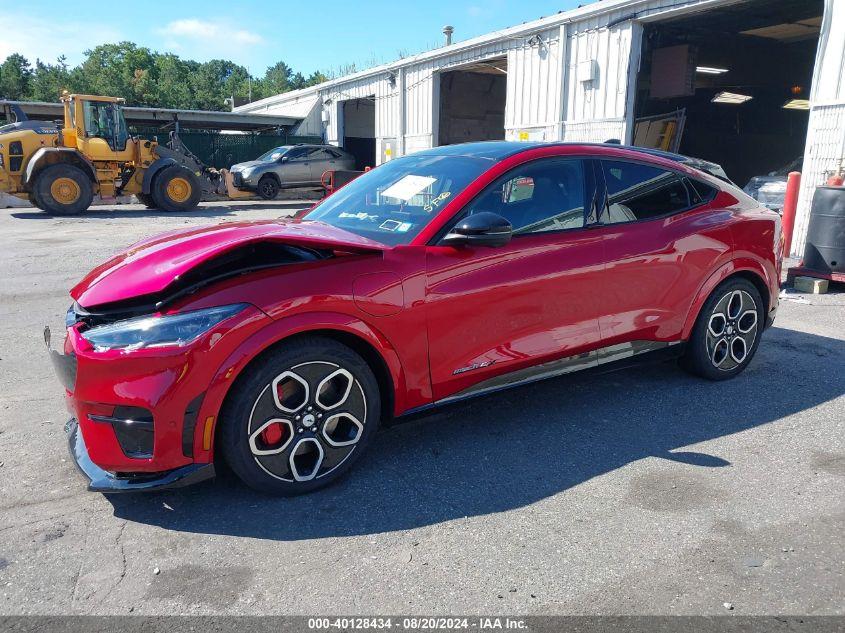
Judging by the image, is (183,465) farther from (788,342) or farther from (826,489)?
(788,342)

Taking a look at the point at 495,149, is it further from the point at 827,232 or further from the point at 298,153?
the point at 298,153

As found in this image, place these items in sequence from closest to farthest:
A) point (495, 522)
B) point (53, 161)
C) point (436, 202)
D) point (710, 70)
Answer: point (495, 522)
point (436, 202)
point (53, 161)
point (710, 70)

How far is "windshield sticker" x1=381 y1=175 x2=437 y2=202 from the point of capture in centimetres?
370

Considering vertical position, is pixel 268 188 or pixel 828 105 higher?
pixel 828 105

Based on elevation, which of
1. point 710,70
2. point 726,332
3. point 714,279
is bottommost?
point 726,332

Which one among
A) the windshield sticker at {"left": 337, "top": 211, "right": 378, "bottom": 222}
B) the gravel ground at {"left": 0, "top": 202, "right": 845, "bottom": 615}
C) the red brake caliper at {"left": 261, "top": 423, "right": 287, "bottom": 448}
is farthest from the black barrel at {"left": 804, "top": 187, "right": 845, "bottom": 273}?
the red brake caliper at {"left": 261, "top": 423, "right": 287, "bottom": 448}

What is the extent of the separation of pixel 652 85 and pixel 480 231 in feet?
46.2

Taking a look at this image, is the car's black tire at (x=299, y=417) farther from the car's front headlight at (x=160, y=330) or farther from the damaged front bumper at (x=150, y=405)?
the car's front headlight at (x=160, y=330)

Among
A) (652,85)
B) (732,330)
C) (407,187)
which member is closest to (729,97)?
(652,85)

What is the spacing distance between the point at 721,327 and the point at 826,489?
5.11 ft

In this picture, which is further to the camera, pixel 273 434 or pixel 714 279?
pixel 714 279

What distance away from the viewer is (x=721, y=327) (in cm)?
451

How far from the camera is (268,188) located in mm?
20391

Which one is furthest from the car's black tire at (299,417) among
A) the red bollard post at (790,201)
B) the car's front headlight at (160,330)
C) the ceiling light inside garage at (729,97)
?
the ceiling light inside garage at (729,97)
